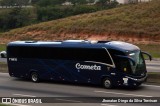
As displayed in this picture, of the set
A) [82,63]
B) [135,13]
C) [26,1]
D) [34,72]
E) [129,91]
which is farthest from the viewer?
[26,1]

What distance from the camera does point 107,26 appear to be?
6844 centimetres

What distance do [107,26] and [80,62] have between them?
43.8m

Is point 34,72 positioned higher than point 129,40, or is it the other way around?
point 34,72

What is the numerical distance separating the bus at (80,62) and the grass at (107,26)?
35858mm

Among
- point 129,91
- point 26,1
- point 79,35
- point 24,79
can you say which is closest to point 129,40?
point 79,35

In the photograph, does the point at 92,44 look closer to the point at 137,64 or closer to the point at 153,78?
the point at 137,64

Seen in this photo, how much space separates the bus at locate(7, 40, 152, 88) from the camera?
77.6 ft

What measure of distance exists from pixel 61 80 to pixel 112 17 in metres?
47.3

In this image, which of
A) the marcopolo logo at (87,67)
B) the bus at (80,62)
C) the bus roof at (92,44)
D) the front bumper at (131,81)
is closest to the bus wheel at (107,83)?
the bus at (80,62)

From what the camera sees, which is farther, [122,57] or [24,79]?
[24,79]

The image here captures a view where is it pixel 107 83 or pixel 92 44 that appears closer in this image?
pixel 107 83

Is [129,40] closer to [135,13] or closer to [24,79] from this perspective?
[135,13]

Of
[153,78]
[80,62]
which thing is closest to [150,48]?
[153,78]

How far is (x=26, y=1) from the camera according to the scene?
16450 centimetres
